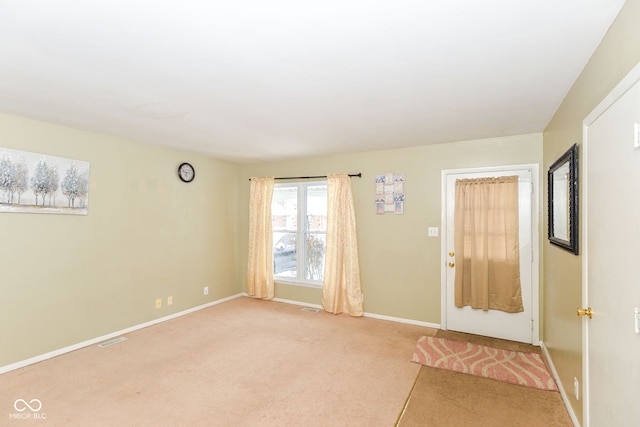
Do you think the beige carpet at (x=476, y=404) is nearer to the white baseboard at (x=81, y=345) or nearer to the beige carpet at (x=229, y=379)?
the beige carpet at (x=229, y=379)

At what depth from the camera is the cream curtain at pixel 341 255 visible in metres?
4.43

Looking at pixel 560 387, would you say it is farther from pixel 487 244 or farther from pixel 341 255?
pixel 341 255

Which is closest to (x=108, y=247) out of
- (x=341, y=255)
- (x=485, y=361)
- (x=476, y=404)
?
(x=341, y=255)

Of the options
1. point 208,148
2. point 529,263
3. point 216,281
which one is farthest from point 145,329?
point 529,263

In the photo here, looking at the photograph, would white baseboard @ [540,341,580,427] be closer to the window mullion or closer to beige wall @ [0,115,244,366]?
the window mullion

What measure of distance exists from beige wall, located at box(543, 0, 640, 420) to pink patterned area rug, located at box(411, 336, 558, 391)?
19 centimetres

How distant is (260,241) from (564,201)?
4024 millimetres

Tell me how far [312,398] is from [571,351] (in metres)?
1.91

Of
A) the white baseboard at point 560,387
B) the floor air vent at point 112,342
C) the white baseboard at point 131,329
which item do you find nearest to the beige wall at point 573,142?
the white baseboard at point 560,387

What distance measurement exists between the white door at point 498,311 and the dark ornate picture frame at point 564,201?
0.66 metres

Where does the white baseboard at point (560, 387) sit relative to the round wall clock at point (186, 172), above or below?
below

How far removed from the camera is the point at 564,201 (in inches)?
92.2

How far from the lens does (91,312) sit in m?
3.45

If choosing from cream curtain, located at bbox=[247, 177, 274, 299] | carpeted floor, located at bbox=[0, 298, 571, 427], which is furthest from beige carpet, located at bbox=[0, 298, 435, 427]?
cream curtain, located at bbox=[247, 177, 274, 299]
